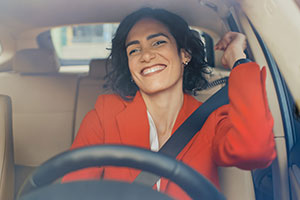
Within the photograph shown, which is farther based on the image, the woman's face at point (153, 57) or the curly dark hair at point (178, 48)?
the curly dark hair at point (178, 48)

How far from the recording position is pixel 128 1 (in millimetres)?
1894

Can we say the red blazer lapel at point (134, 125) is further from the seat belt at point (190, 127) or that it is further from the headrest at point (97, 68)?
the headrest at point (97, 68)

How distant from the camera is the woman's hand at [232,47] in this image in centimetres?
137

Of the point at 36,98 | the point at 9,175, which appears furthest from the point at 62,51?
the point at 9,175

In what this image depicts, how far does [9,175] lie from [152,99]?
74 centimetres

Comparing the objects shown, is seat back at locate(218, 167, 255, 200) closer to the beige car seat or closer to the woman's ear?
the woman's ear

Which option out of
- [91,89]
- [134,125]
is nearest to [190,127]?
[134,125]

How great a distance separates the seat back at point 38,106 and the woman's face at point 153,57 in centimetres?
75

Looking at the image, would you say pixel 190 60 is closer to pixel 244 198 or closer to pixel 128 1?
pixel 128 1

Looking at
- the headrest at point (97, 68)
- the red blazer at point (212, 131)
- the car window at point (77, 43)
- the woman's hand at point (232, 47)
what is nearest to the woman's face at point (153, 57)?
the red blazer at point (212, 131)

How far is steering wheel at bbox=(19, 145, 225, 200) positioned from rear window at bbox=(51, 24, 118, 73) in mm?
1747

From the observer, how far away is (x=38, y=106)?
2.22 metres

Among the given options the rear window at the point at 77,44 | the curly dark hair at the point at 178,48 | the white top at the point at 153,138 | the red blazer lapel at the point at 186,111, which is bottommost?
the rear window at the point at 77,44

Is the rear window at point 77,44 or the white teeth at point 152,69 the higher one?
the white teeth at point 152,69
